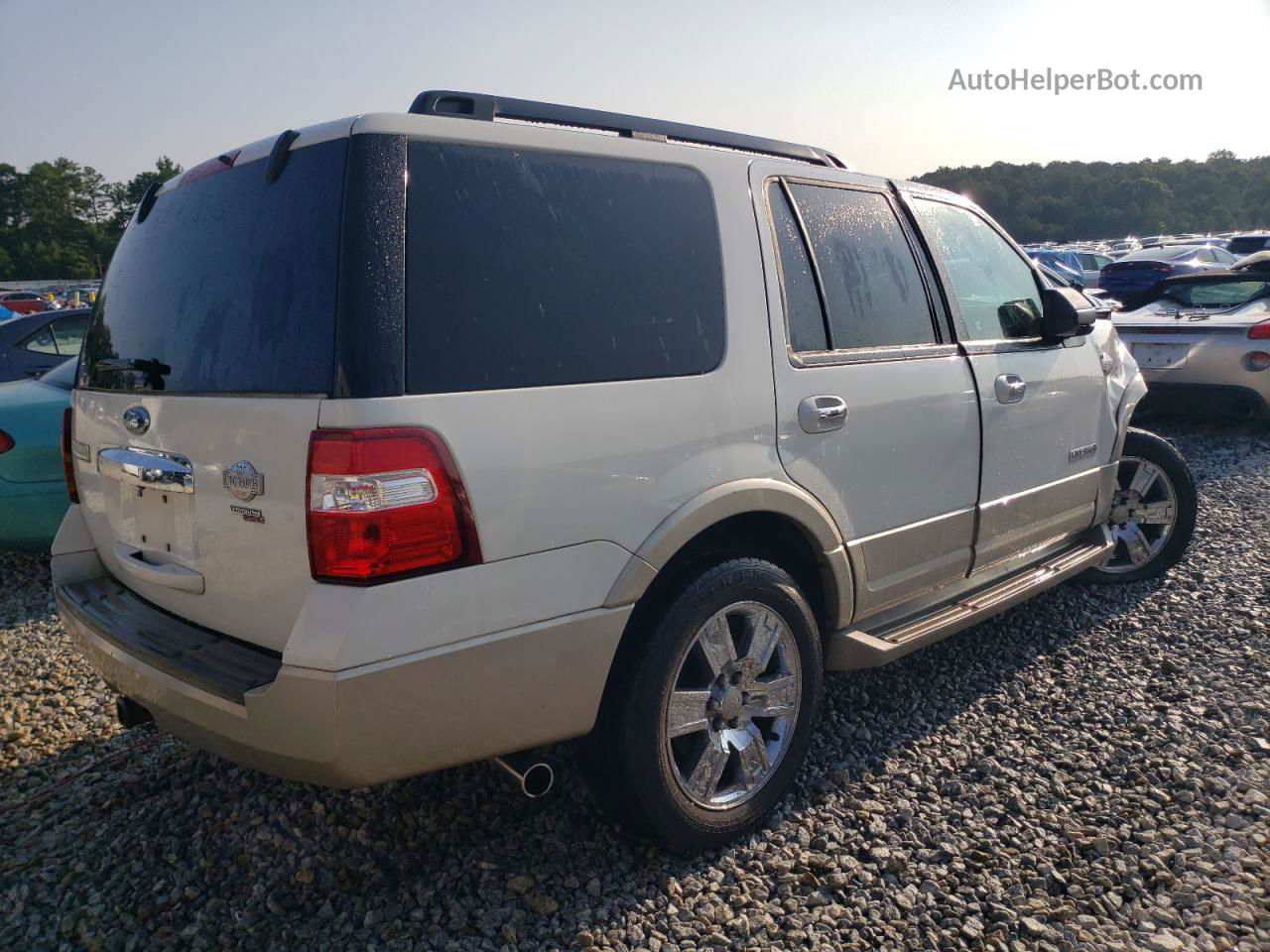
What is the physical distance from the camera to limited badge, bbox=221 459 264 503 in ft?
6.68

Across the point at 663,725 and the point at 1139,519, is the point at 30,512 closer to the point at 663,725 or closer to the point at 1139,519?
the point at 663,725

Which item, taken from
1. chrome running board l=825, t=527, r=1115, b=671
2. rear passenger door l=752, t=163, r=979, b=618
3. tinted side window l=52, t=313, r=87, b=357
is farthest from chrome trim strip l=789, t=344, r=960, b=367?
Result: tinted side window l=52, t=313, r=87, b=357

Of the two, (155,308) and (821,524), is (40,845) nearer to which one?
(155,308)

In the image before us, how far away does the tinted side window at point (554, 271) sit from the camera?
2.01m

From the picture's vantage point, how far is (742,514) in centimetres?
259

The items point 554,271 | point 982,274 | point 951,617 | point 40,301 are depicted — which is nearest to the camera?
point 554,271

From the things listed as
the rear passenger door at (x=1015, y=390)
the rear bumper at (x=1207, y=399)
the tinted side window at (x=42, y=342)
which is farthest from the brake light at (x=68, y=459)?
the rear bumper at (x=1207, y=399)

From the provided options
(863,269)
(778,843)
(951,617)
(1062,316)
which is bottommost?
(778,843)

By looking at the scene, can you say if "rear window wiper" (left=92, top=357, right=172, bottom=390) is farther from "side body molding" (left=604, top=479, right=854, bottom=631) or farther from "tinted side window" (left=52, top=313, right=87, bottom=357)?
"tinted side window" (left=52, top=313, right=87, bottom=357)

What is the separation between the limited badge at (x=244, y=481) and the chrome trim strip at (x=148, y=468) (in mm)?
193

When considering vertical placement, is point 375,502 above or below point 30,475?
above

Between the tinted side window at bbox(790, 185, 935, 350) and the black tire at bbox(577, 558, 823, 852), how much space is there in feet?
2.77

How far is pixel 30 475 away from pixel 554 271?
4076 mm

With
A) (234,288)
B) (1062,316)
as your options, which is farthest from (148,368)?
(1062,316)
